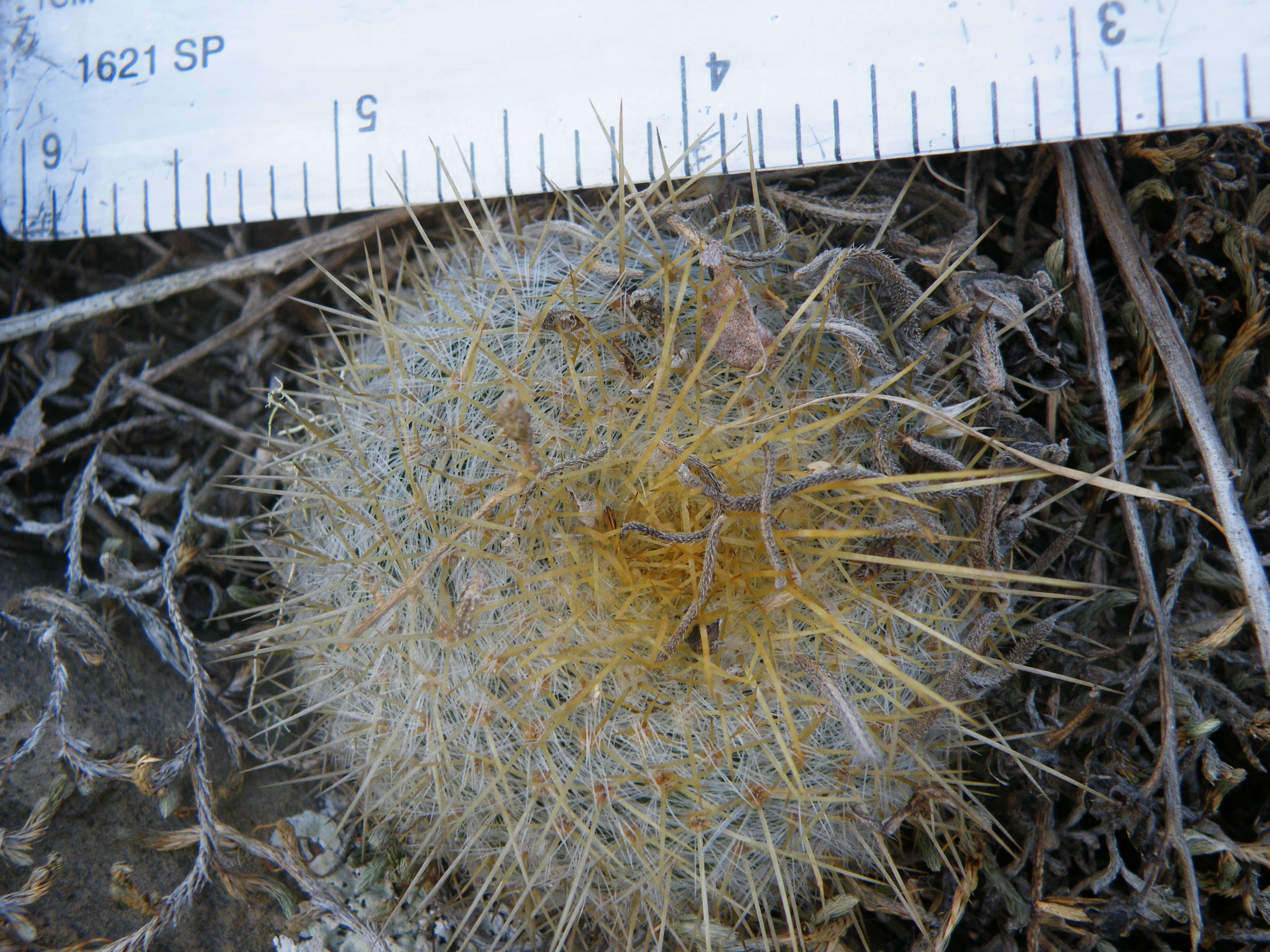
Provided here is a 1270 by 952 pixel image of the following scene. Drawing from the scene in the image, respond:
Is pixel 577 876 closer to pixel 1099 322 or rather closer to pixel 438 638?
pixel 438 638

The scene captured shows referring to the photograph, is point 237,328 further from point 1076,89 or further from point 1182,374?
point 1182,374

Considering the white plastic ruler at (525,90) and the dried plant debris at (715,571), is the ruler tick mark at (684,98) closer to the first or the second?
the white plastic ruler at (525,90)

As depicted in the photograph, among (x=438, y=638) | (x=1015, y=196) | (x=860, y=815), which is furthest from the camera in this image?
(x=1015, y=196)

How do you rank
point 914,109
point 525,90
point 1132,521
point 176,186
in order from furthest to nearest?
point 176,186
point 525,90
point 914,109
point 1132,521

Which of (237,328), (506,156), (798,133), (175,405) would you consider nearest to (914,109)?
(798,133)

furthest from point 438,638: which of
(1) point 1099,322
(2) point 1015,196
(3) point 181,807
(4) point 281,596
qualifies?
(2) point 1015,196

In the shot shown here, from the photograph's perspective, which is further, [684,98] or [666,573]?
[684,98]

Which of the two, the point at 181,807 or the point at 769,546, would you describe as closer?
the point at 769,546

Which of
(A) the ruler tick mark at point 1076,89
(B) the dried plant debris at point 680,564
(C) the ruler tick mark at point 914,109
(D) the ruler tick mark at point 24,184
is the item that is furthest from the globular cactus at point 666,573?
(D) the ruler tick mark at point 24,184
